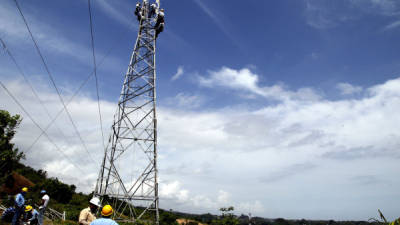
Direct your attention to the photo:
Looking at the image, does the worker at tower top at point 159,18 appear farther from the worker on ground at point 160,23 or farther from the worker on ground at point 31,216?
the worker on ground at point 31,216

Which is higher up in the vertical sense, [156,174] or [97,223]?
[156,174]

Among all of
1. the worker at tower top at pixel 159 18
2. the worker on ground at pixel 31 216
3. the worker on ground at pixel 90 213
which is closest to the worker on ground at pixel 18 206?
the worker on ground at pixel 31 216

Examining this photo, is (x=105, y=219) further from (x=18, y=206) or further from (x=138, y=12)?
(x=138, y=12)

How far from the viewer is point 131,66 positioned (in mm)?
19312

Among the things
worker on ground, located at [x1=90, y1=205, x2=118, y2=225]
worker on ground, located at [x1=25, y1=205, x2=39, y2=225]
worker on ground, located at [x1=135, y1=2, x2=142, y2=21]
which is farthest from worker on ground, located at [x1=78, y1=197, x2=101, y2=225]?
worker on ground, located at [x1=135, y1=2, x2=142, y2=21]

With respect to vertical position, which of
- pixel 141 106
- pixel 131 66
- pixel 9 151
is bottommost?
pixel 9 151

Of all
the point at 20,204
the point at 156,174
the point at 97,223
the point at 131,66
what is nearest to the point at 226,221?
the point at 156,174

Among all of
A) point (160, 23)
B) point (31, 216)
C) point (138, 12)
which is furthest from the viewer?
point (138, 12)

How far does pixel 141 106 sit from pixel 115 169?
4940mm

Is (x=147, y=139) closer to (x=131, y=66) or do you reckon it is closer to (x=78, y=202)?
(x=131, y=66)

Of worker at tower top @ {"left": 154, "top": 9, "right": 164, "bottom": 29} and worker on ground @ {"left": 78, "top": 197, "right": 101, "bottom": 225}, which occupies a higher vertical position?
worker at tower top @ {"left": 154, "top": 9, "right": 164, "bottom": 29}

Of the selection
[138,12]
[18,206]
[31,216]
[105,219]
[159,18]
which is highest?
[138,12]

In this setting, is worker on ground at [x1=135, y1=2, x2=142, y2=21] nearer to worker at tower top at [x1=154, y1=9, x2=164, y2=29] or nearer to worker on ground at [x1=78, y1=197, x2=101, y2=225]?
worker at tower top at [x1=154, y1=9, x2=164, y2=29]

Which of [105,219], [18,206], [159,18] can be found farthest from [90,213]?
[159,18]
